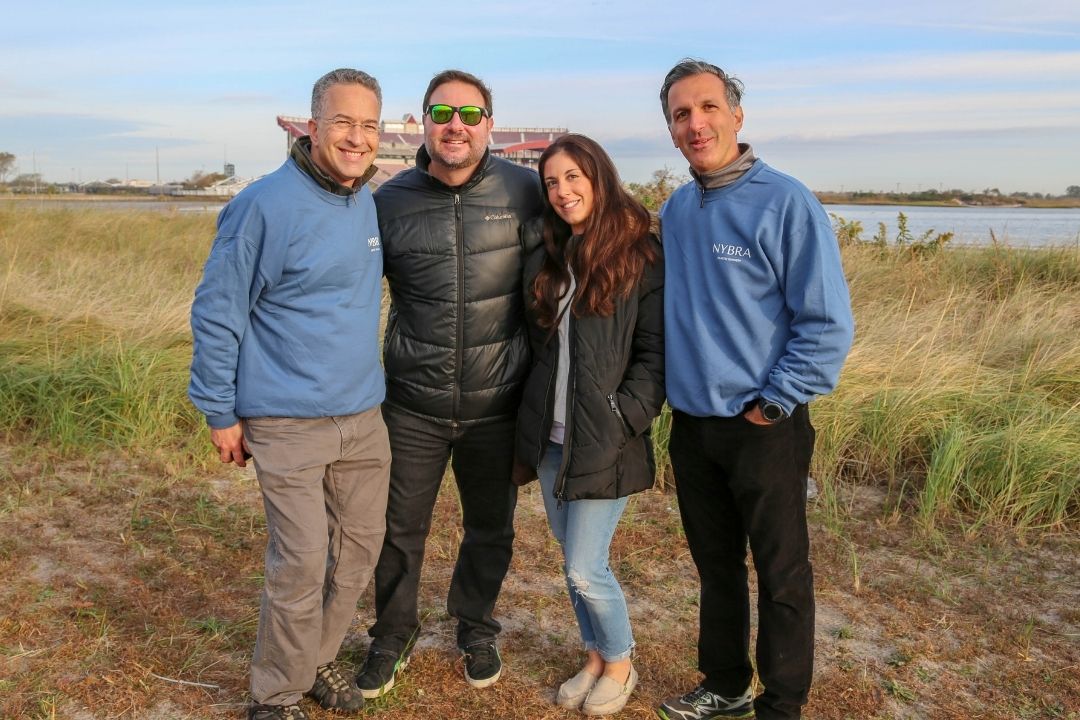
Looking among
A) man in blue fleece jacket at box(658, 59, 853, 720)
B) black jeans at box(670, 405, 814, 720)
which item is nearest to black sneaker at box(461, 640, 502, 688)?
black jeans at box(670, 405, 814, 720)

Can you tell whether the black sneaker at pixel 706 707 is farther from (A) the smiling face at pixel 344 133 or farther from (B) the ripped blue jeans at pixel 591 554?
(A) the smiling face at pixel 344 133

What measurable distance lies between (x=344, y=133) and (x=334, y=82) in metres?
0.17

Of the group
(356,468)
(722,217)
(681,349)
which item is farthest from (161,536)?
A: (722,217)

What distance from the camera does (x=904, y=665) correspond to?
3.74 metres

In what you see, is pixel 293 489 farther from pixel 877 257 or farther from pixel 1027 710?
pixel 877 257

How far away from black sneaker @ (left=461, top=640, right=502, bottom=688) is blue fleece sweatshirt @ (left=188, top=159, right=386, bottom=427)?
1168mm

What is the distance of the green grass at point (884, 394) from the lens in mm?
5211

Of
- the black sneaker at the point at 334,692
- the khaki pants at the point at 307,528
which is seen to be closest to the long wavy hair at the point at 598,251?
the khaki pants at the point at 307,528

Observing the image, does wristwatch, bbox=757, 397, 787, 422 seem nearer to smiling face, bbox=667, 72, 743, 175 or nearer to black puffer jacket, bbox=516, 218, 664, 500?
black puffer jacket, bbox=516, 218, 664, 500

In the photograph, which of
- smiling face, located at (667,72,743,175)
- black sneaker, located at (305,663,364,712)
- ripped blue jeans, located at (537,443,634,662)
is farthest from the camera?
black sneaker, located at (305,663,364,712)

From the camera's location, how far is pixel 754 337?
293 cm

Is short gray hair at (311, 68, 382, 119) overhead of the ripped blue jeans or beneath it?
overhead

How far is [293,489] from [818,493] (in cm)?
358

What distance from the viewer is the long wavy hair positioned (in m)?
3.01
